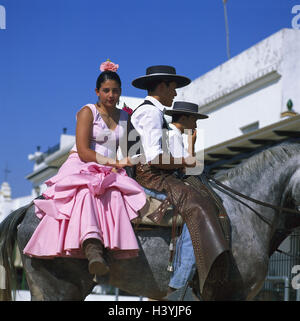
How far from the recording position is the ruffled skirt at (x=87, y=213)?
4102 mm

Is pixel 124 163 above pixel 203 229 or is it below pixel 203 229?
above

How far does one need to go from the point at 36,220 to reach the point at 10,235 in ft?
1.09

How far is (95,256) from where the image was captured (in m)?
3.93

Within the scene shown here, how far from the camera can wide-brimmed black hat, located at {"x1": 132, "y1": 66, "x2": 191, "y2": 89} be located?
4.62 meters

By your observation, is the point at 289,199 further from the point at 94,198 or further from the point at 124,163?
the point at 94,198

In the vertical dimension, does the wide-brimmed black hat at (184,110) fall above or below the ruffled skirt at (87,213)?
above

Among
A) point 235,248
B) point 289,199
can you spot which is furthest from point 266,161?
point 235,248

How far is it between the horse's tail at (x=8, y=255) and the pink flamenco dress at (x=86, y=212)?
0.35 meters

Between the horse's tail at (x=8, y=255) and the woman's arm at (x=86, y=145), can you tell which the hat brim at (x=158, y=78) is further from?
the horse's tail at (x=8, y=255)

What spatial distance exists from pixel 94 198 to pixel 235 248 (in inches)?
46.0

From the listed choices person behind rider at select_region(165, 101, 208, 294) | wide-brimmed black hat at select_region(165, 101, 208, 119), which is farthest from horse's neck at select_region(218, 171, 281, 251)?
→ wide-brimmed black hat at select_region(165, 101, 208, 119)

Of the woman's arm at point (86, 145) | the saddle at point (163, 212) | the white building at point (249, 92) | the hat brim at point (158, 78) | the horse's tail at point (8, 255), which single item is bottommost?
the horse's tail at point (8, 255)

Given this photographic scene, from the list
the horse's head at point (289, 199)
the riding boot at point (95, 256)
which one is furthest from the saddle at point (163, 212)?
the horse's head at point (289, 199)

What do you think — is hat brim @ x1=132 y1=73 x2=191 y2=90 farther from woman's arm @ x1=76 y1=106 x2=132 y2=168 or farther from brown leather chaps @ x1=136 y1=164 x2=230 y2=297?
brown leather chaps @ x1=136 y1=164 x2=230 y2=297
